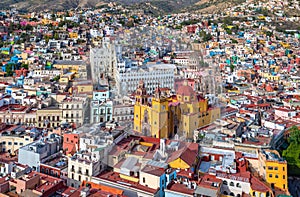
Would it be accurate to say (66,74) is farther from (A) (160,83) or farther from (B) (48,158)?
(B) (48,158)

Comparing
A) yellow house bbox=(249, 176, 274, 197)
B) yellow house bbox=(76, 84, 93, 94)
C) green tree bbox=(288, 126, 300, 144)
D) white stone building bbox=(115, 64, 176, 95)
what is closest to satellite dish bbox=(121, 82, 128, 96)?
white stone building bbox=(115, 64, 176, 95)

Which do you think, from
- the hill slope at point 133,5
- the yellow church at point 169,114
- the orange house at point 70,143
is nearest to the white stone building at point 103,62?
the yellow church at point 169,114

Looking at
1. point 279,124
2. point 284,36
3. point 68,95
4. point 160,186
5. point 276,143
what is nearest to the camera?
point 160,186

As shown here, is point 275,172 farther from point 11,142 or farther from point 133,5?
point 133,5

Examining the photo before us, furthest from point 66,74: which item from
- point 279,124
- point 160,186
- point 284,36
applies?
point 284,36

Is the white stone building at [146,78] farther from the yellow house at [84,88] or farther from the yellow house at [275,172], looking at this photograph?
the yellow house at [275,172]

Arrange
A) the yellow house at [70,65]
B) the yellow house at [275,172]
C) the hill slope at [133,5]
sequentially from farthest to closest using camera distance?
the hill slope at [133,5], the yellow house at [70,65], the yellow house at [275,172]

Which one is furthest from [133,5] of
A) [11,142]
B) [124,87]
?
[11,142]

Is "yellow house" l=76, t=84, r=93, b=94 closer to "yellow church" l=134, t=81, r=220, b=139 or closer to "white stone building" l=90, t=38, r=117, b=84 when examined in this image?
"white stone building" l=90, t=38, r=117, b=84

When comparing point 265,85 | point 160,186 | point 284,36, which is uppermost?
point 284,36
